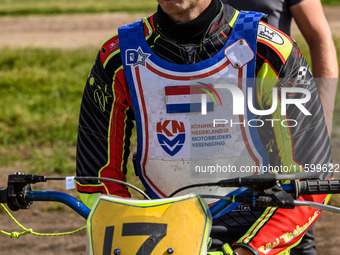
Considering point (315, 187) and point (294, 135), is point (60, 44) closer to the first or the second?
point (294, 135)

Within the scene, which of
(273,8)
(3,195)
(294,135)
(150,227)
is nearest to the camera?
(150,227)

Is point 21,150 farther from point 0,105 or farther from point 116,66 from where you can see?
point 116,66

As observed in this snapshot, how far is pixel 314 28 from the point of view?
12.7 feet

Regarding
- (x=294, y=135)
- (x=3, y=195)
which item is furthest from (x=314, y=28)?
(x=3, y=195)

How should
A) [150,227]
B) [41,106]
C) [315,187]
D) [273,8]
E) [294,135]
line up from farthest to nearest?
[41,106] < [273,8] < [294,135] < [315,187] < [150,227]

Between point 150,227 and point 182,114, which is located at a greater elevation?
point 182,114

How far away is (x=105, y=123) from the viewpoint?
8.77ft

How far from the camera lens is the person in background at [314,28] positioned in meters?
3.78

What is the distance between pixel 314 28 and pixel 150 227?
2.34m

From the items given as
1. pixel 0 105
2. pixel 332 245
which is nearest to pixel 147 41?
pixel 332 245

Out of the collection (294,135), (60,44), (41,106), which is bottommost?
(294,135)

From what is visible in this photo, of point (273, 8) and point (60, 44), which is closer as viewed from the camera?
point (273, 8)

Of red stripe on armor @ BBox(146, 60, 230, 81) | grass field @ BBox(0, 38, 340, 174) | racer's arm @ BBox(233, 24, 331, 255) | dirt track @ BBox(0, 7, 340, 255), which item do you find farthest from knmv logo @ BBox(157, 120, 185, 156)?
grass field @ BBox(0, 38, 340, 174)

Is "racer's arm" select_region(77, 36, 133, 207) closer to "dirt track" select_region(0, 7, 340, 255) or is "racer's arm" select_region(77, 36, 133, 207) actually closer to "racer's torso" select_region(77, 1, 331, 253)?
"racer's torso" select_region(77, 1, 331, 253)
